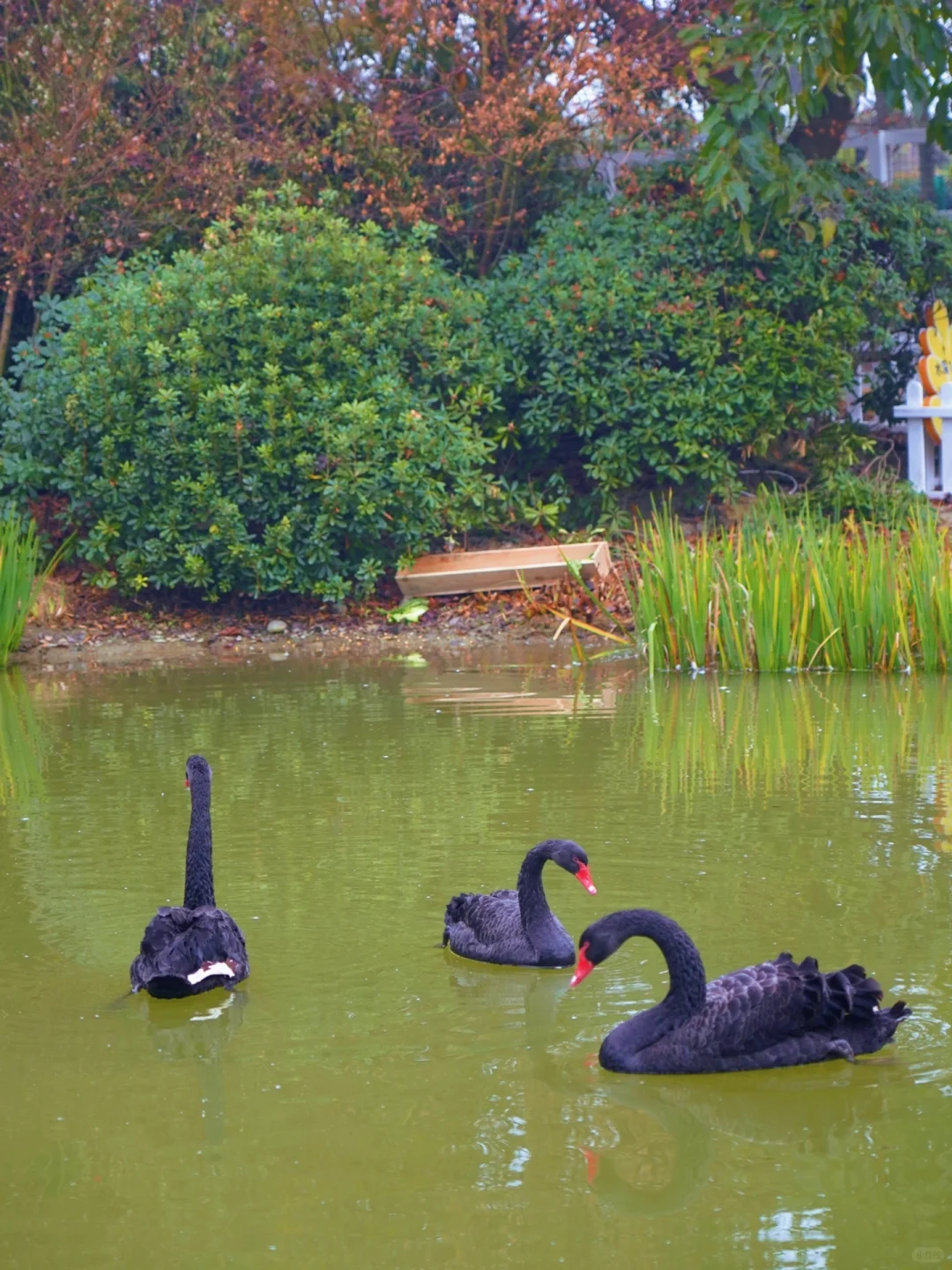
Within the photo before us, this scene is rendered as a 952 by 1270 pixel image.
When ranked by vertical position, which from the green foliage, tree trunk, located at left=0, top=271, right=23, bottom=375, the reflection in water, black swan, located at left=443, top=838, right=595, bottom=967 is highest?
the green foliage

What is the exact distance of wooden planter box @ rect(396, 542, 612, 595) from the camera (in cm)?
1430

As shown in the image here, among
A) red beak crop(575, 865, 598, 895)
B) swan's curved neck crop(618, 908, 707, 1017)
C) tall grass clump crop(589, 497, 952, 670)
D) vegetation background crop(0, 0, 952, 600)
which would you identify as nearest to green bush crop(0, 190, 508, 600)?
vegetation background crop(0, 0, 952, 600)

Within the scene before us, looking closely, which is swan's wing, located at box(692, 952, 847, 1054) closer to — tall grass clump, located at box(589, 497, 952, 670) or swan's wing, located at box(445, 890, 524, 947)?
swan's wing, located at box(445, 890, 524, 947)

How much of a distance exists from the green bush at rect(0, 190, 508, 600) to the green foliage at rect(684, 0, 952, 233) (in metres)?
2.77

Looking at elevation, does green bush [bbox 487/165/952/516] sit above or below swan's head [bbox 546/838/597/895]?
above

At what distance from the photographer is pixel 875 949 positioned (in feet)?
18.7

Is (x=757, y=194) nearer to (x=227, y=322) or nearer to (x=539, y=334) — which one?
(x=539, y=334)

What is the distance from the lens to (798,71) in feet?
45.3

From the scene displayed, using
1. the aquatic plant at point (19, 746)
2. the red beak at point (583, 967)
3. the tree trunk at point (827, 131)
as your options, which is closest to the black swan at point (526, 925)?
the red beak at point (583, 967)

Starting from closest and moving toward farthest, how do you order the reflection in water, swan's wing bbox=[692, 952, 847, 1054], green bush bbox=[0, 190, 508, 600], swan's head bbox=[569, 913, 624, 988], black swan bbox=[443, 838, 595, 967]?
the reflection in water
swan's wing bbox=[692, 952, 847, 1054]
swan's head bbox=[569, 913, 624, 988]
black swan bbox=[443, 838, 595, 967]
green bush bbox=[0, 190, 508, 600]

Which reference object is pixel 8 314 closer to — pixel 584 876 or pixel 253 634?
pixel 253 634

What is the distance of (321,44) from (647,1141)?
13.0m

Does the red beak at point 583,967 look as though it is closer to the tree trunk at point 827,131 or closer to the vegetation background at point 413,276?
the vegetation background at point 413,276

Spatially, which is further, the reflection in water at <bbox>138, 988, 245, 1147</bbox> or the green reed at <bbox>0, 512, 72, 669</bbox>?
the green reed at <bbox>0, 512, 72, 669</bbox>
